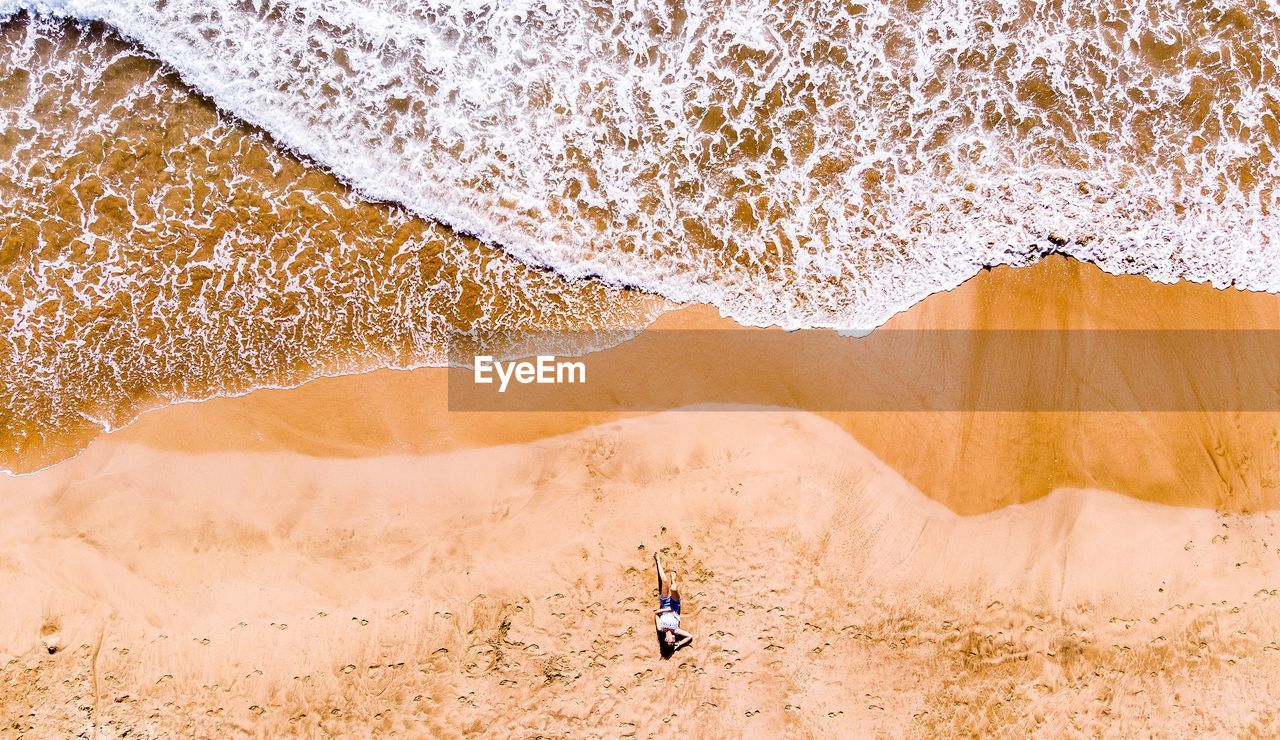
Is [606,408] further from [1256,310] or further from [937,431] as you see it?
[1256,310]

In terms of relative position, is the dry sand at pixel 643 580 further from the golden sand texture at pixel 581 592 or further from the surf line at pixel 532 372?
the surf line at pixel 532 372

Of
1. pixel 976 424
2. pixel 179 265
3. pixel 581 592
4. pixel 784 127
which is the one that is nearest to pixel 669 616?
pixel 581 592

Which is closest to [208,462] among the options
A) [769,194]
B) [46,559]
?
[46,559]

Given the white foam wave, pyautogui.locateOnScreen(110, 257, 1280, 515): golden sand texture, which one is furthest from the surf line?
the white foam wave

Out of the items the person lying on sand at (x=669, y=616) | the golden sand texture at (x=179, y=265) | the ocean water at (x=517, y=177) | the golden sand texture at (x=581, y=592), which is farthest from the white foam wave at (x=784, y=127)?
the person lying on sand at (x=669, y=616)

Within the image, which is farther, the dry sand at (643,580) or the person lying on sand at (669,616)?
the dry sand at (643,580)
